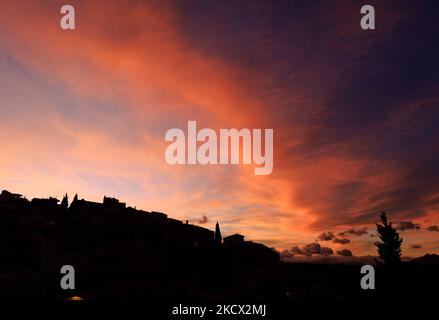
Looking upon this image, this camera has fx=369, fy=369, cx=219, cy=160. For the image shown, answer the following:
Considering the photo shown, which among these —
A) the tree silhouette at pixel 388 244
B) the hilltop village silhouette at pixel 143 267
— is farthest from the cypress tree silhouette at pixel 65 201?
the tree silhouette at pixel 388 244

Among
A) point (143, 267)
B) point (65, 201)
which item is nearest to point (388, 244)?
point (143, 267)

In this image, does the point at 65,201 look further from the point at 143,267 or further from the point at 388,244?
the point at 388,244

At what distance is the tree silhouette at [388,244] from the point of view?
44.4 meters

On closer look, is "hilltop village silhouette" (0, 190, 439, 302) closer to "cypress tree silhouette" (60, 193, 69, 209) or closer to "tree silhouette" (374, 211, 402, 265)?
"tree silhouette" (374, 211, 402, 265)

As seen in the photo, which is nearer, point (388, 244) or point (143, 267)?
point (388, 244)

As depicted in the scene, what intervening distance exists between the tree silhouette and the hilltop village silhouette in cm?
156

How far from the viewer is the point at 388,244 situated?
45.5m

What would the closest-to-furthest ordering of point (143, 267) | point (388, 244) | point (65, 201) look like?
point (388, 244), point (143, 267), point (65, 201)

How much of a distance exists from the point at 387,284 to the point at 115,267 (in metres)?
38.2

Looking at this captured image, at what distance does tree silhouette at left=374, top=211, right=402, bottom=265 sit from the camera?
4437 centimetres

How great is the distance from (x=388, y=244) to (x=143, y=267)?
35970 millimetres

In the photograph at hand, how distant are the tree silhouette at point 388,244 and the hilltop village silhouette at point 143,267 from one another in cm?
156
